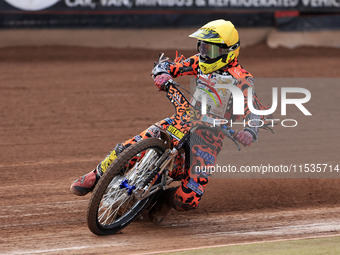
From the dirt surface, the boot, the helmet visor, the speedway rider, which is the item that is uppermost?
the helmet visor

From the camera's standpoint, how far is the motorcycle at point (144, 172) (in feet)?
20.0

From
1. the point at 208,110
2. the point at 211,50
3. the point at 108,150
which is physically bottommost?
the point at 108,150

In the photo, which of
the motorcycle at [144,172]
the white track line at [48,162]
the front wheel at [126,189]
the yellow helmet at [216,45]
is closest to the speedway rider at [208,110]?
the yellow helmet at [216,45]

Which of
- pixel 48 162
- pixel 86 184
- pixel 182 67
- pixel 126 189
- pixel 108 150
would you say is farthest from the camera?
pixel 108 150

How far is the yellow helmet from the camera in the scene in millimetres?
6379

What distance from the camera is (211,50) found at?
21.2 ft

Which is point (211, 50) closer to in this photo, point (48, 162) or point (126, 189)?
point (126, 189)

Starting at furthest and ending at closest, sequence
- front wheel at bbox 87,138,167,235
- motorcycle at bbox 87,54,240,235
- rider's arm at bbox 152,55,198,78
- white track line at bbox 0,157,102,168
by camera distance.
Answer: white track line at bbox 0,157,102,168 → rider's arm at bbox 152,55,198,78 → motorcycle at bbox 87,54,240,235 → front wheel at bbox 87,138,167,235

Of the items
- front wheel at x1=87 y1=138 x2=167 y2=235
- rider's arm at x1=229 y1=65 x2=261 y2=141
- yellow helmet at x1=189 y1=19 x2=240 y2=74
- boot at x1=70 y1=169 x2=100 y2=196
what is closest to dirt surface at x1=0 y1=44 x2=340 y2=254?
front wheel at x1=87 y1=138 x2=167 y2=235

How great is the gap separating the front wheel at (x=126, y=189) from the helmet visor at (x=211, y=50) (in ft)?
3.30

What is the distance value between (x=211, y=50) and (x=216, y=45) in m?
0.07

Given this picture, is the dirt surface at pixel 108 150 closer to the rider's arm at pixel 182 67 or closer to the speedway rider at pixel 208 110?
the speedway rider at pixel 208 110

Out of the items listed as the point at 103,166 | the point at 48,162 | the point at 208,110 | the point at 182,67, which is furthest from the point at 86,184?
the point at 48,162

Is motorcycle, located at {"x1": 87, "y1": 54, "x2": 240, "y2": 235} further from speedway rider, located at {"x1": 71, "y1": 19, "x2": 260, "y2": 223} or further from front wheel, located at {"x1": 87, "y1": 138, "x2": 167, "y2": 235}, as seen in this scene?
speedway rider, located at {"x1": 71, "y1": 19, "x2": 260, "y2": 223}
